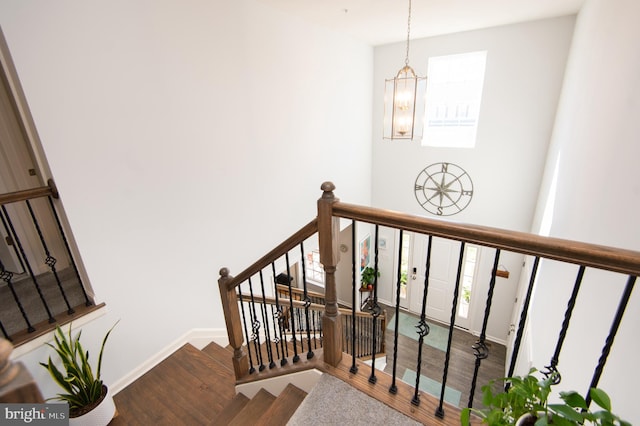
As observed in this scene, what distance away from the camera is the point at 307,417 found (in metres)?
1.37

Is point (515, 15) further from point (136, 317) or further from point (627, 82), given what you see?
point (136, 317)

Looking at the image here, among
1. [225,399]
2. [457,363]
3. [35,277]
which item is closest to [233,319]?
[225,399]

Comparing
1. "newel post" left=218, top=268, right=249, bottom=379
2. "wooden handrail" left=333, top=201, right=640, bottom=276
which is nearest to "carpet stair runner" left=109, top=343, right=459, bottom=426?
"newel post" left=218, top=268, right=249, bottom=379

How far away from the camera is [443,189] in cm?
550

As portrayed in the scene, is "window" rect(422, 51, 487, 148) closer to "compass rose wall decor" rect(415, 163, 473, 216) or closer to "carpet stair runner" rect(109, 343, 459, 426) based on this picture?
"compass rose wall decor" rect(415, 163, 473, 216)

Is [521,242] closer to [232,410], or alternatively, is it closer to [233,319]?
[233,319]

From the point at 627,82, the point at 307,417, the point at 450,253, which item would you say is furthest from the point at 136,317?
the point at 450,253

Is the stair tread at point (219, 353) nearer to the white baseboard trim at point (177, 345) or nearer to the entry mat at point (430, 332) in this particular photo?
the white baseboard trim at point (177, 345)

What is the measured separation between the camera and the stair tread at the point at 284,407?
62.9 inches

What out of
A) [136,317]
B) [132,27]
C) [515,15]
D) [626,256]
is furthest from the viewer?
[515,15]

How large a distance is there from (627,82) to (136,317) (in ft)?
11.8

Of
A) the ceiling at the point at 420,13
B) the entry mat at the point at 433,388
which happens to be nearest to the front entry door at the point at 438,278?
the entry mat at the point at 433,388

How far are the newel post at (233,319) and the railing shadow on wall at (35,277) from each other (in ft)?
3.83

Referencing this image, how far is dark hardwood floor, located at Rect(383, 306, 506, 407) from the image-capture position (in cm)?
491
